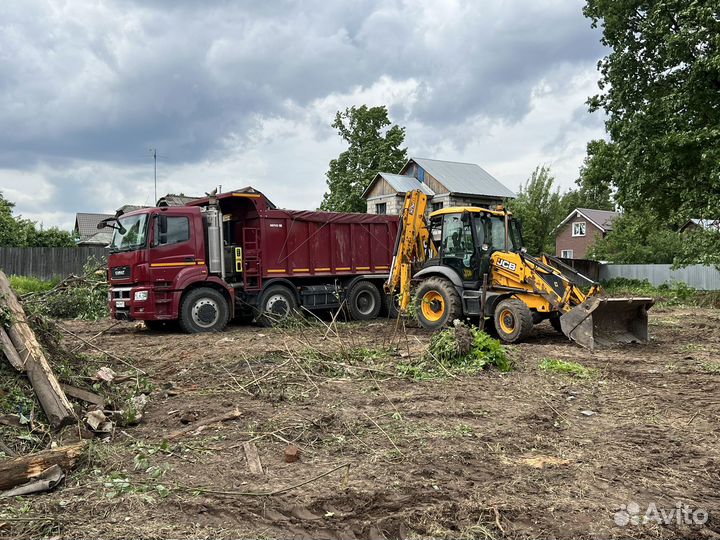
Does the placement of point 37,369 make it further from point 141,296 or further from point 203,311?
point 203,311

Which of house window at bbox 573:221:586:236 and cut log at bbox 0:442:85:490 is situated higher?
house window at bbox 573:221:586:236

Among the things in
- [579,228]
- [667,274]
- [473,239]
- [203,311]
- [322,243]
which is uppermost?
→ [579,228]

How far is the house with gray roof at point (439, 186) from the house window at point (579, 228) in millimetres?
18227

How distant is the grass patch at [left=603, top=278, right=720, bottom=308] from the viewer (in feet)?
68.3

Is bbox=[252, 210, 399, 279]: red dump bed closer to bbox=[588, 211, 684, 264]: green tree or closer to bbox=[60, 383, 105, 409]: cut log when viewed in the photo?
bbox=[60, 383, 105, 409]: cut log

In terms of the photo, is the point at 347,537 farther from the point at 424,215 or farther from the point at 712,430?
the point at 424,215

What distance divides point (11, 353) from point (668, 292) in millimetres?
24864

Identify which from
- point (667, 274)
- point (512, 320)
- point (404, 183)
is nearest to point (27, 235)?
point (404, 183)

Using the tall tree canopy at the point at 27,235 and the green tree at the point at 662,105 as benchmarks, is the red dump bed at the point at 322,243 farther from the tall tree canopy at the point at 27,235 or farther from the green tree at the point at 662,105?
the tall tree canopy at the point at 27,235

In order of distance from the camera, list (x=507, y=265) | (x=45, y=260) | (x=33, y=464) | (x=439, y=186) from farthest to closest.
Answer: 1. (x=439, y=186)
2. (x=45, y=260)
3. (x=507, y=265)
4. (x=33, y=464)

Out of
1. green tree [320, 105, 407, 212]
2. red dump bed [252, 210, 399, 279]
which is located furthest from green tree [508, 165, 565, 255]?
red dump bed [252, 210, 399, 279]

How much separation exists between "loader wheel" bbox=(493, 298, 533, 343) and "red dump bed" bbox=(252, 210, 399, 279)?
16.5 ft

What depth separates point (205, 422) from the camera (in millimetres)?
5840

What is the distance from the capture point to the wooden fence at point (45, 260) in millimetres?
21172
